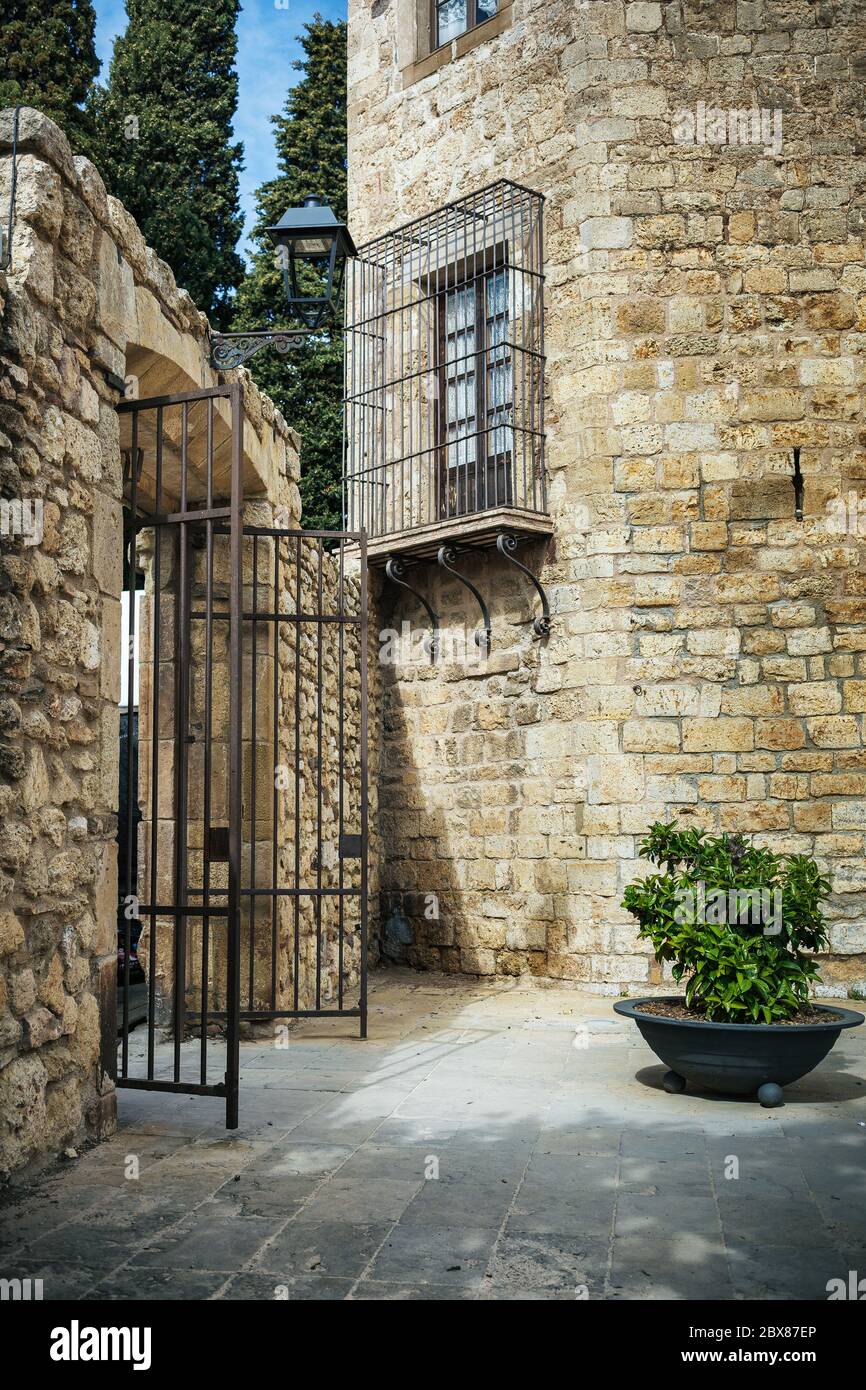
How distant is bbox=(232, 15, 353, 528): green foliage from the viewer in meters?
16.2

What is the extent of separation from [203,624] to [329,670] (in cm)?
214

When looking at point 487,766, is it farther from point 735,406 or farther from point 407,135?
point 407,135

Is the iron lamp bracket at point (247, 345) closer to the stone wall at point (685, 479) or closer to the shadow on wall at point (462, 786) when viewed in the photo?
the stone wall at point (685, 479)

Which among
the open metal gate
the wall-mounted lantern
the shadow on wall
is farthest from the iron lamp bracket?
the shadow on wall

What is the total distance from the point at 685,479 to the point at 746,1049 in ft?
14.4

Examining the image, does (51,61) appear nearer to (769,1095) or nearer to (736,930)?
(736,930)

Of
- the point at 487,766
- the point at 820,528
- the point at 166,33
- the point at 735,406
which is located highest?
the point at 166,33

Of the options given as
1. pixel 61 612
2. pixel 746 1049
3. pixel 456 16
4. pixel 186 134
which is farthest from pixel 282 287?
pixel 746 1049

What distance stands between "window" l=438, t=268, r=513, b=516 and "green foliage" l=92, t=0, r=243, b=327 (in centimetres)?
766

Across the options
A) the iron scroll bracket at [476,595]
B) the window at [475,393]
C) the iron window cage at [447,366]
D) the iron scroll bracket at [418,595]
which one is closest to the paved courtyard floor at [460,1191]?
the iron scroll bracket at [476,595]

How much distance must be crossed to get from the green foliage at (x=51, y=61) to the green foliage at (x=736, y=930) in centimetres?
1249

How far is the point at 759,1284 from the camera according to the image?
111 inches

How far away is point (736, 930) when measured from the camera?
486 cm

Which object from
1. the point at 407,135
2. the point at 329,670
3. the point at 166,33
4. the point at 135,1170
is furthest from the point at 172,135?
the point at 135,1170
